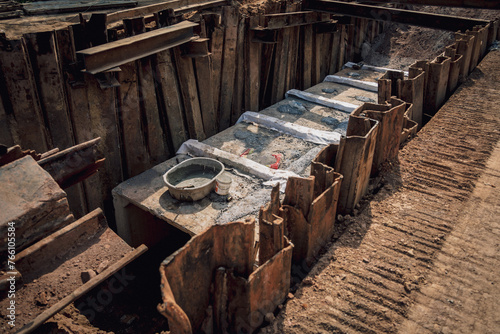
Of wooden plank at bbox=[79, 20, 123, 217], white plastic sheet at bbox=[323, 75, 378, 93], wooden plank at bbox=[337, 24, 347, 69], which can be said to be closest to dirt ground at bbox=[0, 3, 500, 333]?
wooden plank at bbox=[79, 20, 123, 217]

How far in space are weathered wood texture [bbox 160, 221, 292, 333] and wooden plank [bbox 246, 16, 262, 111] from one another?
543 centimetres

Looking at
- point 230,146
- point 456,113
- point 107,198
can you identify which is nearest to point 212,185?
point 230,146

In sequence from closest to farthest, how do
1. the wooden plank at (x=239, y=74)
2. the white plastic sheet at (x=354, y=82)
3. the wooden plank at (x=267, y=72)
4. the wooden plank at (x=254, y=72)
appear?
1. the wooden plank at (x=239, y=74)
2. the wooden plank at (x=254, y=72)
3. the wooden plank at (x=267, y=72)
4. the white plastic sheet at (x=354, y=82)

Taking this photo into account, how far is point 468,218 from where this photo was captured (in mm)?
3906

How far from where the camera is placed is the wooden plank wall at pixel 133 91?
499 centimetres

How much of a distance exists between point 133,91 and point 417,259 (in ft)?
14.9

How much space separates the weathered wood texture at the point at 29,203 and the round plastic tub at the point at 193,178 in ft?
6.07

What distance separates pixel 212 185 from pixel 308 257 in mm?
2439

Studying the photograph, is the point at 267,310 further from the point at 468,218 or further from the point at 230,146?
the point at 230,146

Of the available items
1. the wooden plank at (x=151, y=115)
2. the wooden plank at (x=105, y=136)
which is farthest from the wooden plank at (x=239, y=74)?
the wooden plank at (x=105, y=136)

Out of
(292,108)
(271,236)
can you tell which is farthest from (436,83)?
(271,236)

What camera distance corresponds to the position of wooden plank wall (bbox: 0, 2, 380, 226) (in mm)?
4992

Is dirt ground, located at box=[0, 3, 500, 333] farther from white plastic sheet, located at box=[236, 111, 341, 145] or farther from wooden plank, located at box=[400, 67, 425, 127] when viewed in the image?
white plastic sheet, located at box=[236, 111, 341, 145]

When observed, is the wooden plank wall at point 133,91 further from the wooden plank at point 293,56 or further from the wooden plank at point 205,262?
the wooden plank at point 205,262
